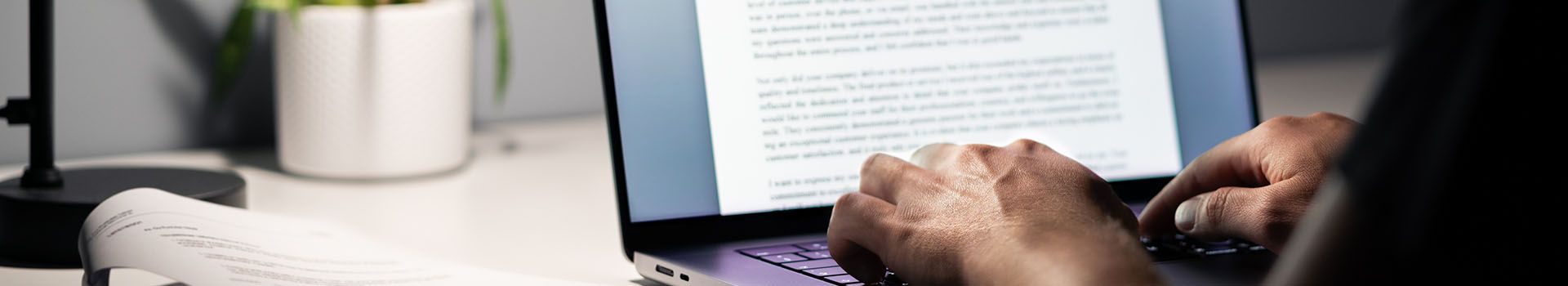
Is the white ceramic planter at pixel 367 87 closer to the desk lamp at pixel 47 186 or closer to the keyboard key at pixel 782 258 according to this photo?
the desk lamp at pixel 47 186

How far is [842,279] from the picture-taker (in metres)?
0.56

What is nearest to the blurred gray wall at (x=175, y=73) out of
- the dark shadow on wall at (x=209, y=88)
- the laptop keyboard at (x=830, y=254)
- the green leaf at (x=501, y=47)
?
the dark shadow on wall at (x=209, y=88)

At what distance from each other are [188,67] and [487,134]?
0.24m

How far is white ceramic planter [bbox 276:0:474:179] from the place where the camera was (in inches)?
33.5

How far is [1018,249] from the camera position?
1.57 feet

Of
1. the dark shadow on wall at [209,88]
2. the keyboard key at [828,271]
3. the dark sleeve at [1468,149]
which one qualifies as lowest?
the keyboard key at [828,271]

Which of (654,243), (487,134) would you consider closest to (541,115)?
(487,134)

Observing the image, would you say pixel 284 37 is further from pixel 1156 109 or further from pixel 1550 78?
pixel 1550 78

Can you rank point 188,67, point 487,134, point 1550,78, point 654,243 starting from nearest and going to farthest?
point 1550,78, point 654,243, point 188,67, point 487,134

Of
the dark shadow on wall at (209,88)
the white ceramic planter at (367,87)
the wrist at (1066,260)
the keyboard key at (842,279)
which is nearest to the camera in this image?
the wrist at (1066,260)

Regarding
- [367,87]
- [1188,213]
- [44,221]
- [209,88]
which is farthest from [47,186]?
[1188,213]

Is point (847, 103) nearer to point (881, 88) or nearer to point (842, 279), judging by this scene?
point (881, 88)

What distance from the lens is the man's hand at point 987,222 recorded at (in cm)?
46

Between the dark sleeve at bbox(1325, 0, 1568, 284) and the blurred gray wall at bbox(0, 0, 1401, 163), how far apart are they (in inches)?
33.3
